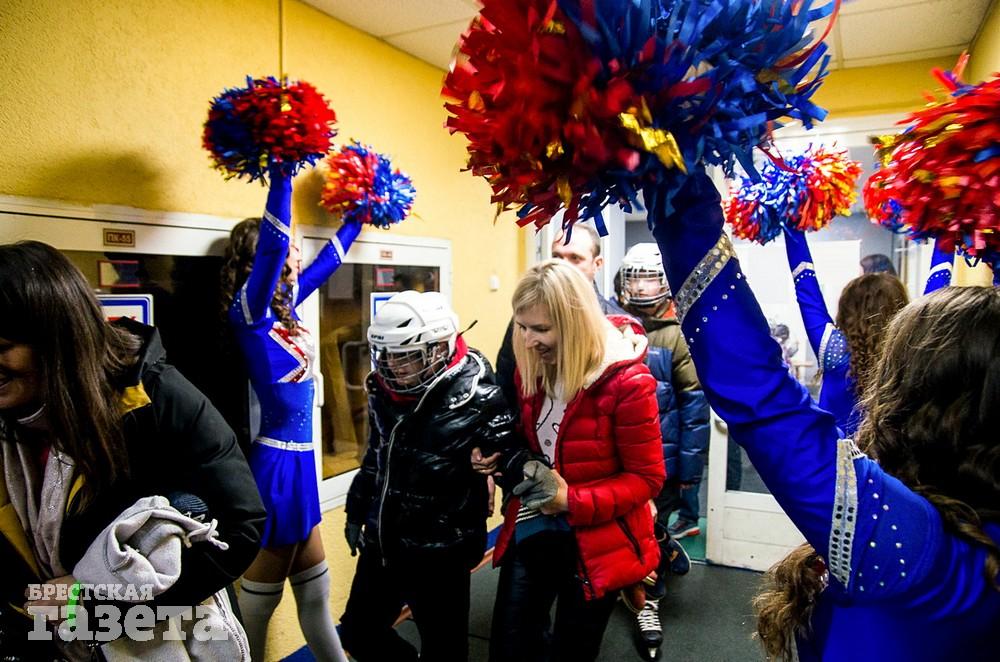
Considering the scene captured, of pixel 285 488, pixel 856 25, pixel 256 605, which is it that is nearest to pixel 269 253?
pixel 285 488

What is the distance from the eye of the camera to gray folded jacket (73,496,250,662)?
42.9 inches

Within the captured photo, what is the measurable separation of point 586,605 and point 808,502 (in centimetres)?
125

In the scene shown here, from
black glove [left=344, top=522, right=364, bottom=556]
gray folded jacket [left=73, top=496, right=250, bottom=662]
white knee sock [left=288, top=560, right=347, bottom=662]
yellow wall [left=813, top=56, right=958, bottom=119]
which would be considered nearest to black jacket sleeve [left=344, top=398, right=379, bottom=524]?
black glove [left=344, top=522, right=364, bottom=556]

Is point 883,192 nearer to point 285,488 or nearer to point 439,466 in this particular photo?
point 439,466

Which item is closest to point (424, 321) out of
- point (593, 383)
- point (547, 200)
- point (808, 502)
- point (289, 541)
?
point (593, 383)

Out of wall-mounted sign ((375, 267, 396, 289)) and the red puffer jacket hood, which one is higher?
wall-mounted sign ((375, 267, 396, 289))

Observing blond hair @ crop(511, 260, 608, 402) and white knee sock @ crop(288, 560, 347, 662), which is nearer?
blond hair @ crop(511, 260, 608, 402)

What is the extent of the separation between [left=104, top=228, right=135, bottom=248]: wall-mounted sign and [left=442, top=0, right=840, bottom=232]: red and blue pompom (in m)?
1.74

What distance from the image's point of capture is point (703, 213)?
0.73 metres

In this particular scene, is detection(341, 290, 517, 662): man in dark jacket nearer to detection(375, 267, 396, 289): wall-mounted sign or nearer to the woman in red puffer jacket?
the woman in red puffer jacket

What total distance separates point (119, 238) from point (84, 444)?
3.54 ft

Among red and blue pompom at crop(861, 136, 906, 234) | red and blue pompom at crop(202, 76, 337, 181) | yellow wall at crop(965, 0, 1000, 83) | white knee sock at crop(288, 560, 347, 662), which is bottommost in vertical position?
white knee sock at crop(288, 560, 347, 662)

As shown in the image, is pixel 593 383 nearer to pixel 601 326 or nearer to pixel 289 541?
pixel 601 326

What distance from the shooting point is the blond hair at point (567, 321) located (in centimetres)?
186
